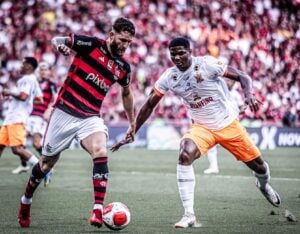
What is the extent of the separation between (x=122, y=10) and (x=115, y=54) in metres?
24.5

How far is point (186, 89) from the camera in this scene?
353 inches

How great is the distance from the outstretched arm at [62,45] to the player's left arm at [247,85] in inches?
80.2

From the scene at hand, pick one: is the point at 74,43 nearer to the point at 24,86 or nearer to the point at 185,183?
the point at 185,183

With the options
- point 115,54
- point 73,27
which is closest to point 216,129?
point 115,54

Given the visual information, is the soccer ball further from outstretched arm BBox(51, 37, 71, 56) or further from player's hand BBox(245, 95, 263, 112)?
player's hand BBox(245, 95, 263, 112)

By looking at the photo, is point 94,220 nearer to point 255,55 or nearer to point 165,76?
point 165,76

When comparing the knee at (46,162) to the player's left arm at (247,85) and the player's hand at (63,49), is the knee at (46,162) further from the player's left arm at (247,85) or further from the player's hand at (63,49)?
the player's left arm at (247,85)

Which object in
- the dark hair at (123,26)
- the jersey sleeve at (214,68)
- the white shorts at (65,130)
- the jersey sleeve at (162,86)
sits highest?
the dark hair at (123,26)

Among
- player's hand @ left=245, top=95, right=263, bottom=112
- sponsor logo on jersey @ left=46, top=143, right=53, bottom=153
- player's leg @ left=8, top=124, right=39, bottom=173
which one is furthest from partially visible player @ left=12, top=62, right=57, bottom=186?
player's hand @ left=245, top=95, right=263, bottom=112

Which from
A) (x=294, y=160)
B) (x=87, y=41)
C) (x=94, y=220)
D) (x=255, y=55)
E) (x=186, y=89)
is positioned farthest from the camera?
(x=255, y=55)

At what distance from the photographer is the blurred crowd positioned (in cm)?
2884

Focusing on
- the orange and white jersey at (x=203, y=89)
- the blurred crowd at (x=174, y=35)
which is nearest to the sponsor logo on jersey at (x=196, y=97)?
the orange and white jersey at (x=203, y=89)

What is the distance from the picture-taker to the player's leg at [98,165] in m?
7.83

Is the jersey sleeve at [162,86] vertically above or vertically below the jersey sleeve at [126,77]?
below
